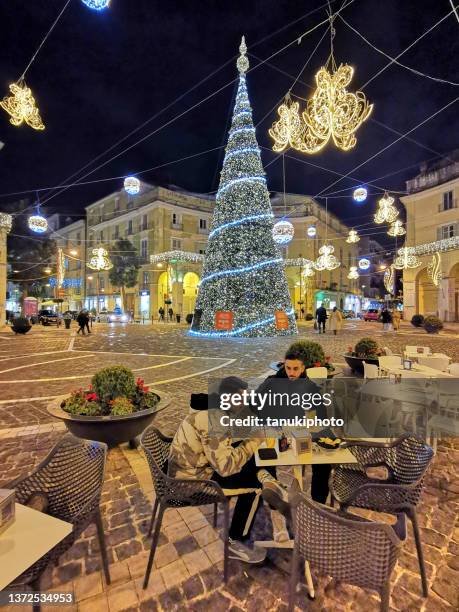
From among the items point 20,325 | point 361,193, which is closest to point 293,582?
point 361,193

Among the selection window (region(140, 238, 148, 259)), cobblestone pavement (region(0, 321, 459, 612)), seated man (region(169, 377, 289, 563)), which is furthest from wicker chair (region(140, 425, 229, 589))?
window (region(140, 238, 148, 259))

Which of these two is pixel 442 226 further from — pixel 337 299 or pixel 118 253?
pixel 118 253

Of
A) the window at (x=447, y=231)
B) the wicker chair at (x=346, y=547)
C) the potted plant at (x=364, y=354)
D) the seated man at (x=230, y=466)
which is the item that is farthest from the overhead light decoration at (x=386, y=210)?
the wicker chair at (x=346, y=547)

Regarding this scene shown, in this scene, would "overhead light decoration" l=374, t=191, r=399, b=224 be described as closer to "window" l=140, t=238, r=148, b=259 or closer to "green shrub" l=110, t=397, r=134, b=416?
"green shrub" l=110, t=397, r=134, b=416

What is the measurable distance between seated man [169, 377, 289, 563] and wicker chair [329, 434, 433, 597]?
25.9 inches

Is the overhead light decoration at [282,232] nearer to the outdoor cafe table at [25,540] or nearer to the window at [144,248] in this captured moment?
the outdoor cafe table at [25,540]

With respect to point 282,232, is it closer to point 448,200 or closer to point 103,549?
point 448,200

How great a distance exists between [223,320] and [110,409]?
13.5 meters

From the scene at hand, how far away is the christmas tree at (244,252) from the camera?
17.8 metres

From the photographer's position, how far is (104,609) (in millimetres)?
2221

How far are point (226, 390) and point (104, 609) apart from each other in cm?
167

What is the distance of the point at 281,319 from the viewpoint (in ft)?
60.2

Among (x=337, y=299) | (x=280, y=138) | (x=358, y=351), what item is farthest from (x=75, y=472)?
(x=337, y=299)

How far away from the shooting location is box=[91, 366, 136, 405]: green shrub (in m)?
4.36
